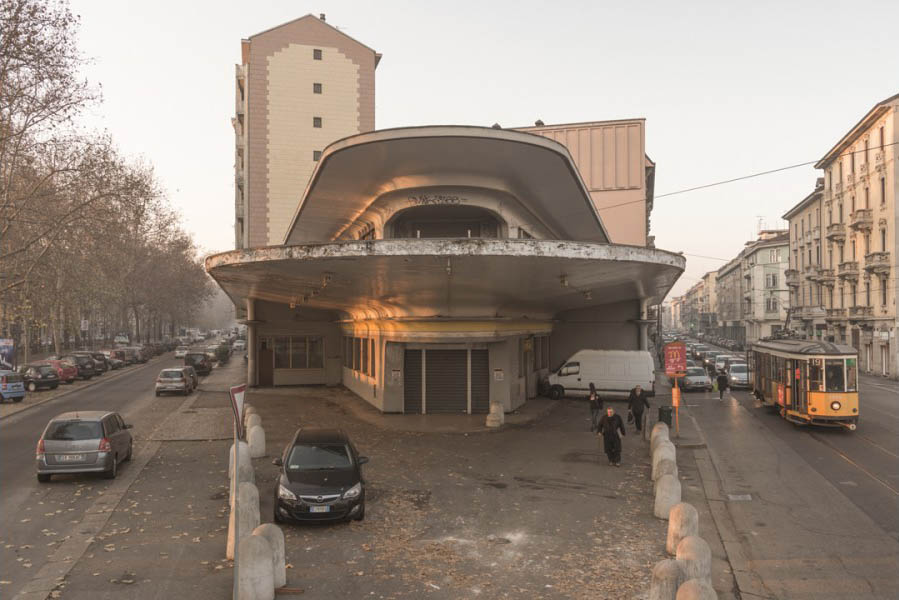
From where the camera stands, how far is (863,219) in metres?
51.2

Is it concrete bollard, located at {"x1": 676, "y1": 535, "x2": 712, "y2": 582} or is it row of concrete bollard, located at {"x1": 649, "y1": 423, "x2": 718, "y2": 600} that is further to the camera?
concrete bollard, located at {"x1": 676, "y1": 535, "x2": 712, "y2": 582}

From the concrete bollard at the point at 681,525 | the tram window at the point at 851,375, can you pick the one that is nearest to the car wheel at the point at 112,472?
the concrete bollard at the point at 681,525

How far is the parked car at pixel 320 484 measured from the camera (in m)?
11.6

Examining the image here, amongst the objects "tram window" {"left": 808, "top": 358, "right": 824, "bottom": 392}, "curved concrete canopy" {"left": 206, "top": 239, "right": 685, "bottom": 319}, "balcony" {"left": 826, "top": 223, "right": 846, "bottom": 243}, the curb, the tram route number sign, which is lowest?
the curb

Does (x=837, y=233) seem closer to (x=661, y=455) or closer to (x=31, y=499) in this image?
(x=661, y=455)

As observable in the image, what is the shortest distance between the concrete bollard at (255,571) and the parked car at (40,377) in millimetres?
34267

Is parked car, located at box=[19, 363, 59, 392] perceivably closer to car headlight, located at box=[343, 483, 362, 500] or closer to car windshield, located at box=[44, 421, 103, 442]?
car windshield, located at box=[44, 421, 103, 442]

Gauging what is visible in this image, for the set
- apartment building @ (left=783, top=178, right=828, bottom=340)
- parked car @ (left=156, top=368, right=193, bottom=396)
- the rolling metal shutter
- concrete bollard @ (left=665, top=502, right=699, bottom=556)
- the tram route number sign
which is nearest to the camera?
concrete bollard @ (left=665, top=502, right=699, bottom=556)

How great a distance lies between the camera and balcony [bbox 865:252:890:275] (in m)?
48.1

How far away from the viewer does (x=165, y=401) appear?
105 feet

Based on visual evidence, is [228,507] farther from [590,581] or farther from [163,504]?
[590,581]

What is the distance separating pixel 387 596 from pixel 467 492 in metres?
5.65

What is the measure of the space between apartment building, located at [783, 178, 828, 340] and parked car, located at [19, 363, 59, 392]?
57.0m

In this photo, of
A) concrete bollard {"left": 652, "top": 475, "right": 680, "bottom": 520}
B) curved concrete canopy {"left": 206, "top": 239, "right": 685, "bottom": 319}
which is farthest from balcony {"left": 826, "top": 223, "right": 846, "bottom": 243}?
concrete bollard {"left": 652, "top": 475, "right": 680, "bottom": 520}
